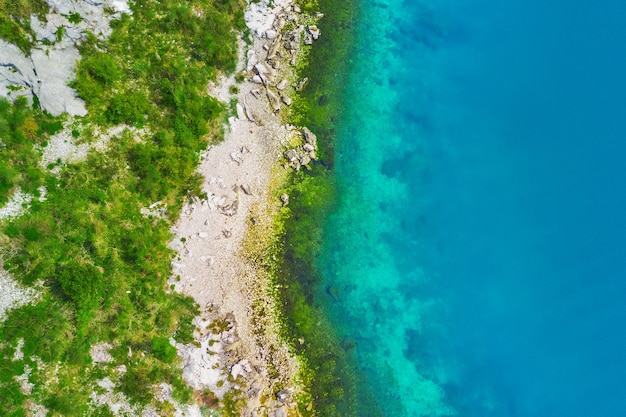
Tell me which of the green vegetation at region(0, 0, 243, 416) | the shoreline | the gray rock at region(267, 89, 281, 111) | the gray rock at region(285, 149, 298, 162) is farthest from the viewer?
the gray rock at region(267, 89, 281, 111)

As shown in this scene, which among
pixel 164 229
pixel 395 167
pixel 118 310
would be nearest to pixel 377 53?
pixel 395 167

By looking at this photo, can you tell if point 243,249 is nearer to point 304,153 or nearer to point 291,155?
point 291,155

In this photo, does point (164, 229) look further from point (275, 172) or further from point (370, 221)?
point (370, 221)

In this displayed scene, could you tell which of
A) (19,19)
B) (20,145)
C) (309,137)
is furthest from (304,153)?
(19,19)

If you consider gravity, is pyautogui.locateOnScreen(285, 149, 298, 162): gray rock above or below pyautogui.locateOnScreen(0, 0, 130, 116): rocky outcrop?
above

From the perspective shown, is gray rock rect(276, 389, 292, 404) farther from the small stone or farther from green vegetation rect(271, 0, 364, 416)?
the small stone

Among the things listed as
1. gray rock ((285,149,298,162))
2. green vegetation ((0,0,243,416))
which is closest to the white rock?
green vegetation ((0,0,243,416))
